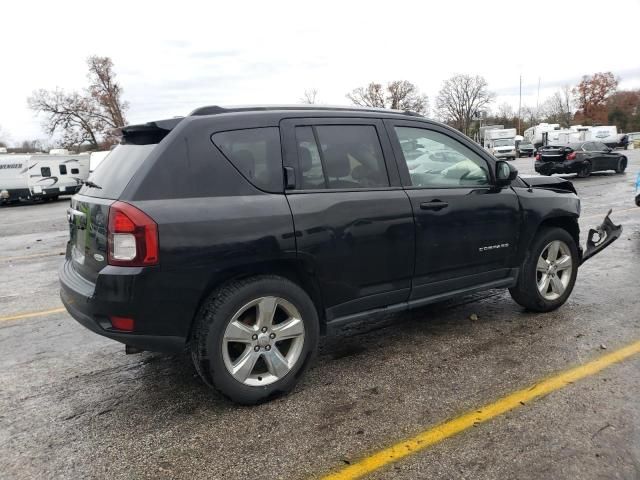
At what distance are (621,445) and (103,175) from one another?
3592 mm

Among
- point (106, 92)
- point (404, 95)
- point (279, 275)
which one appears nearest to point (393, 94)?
point (404, 95)

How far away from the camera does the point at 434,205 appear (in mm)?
3791

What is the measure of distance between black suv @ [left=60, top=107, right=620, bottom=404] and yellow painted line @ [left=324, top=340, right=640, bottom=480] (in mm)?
869

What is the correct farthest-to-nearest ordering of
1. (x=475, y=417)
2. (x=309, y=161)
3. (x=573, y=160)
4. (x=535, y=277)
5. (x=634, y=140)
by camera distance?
1. (x=634, y=140)
2. (x=573, y=160)
3. (x=535, y=277)
4. (x=309, y=161)
5. (x=475, y=417)

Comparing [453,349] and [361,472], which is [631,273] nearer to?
[453,349]

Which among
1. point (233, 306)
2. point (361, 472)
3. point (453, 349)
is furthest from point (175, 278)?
point (453, 349)

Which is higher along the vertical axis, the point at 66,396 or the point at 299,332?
the point at 299,332

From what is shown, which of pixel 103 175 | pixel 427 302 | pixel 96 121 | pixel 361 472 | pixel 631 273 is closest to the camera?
pixel 361 472

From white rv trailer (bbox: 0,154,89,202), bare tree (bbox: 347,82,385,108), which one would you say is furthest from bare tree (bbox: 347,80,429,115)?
white rv trailer (bbox: 0,154,89,202)

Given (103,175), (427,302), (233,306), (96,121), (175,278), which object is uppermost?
(96,121)

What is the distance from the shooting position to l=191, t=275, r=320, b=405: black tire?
2986 millimetres

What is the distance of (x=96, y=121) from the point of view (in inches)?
2216

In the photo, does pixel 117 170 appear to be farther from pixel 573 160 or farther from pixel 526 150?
pixel 526 150

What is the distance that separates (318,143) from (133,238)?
143 cm
